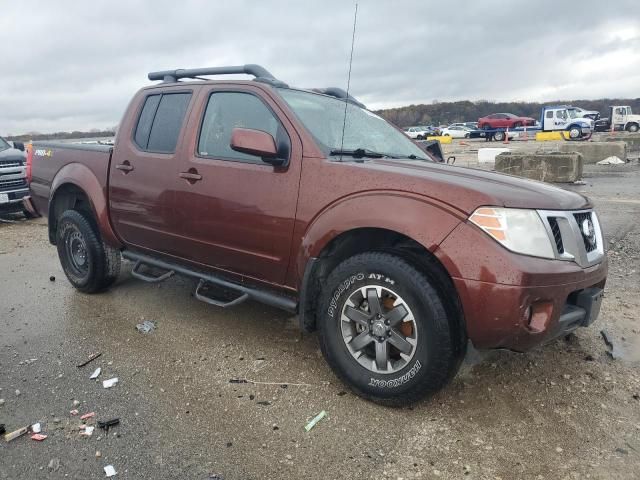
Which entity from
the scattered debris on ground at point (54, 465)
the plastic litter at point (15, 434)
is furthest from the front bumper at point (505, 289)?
the plastic litter at point (15, 434)

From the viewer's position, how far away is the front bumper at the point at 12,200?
995 centimetres

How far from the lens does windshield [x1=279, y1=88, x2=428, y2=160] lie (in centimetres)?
349

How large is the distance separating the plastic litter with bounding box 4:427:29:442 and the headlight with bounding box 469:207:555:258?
262 cm

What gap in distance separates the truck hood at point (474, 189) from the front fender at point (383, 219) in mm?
57

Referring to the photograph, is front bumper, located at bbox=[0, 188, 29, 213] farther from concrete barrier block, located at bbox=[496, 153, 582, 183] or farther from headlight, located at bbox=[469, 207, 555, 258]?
concrete barrier block, located at bbox=[496, 153, 582, 183]

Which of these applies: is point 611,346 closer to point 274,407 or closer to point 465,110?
point 274,407

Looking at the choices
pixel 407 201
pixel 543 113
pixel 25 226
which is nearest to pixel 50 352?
pixel 407 201

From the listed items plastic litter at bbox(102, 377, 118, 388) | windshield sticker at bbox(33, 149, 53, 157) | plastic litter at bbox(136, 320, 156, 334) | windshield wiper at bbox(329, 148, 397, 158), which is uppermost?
windshield wiper at bbox(329, 148, 397, 158)

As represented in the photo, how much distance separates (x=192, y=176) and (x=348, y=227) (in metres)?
1.40

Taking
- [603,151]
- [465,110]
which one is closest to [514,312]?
[603,151]

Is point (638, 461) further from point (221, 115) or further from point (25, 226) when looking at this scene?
point (25, 226)

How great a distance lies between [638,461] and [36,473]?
285 cm

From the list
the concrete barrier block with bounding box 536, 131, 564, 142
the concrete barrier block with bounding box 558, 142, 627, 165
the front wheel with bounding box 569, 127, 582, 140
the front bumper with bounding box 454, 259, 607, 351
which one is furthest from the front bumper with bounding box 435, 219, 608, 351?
the front wheel with bounding box 569, 127, 582, 140

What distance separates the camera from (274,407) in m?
3.02
